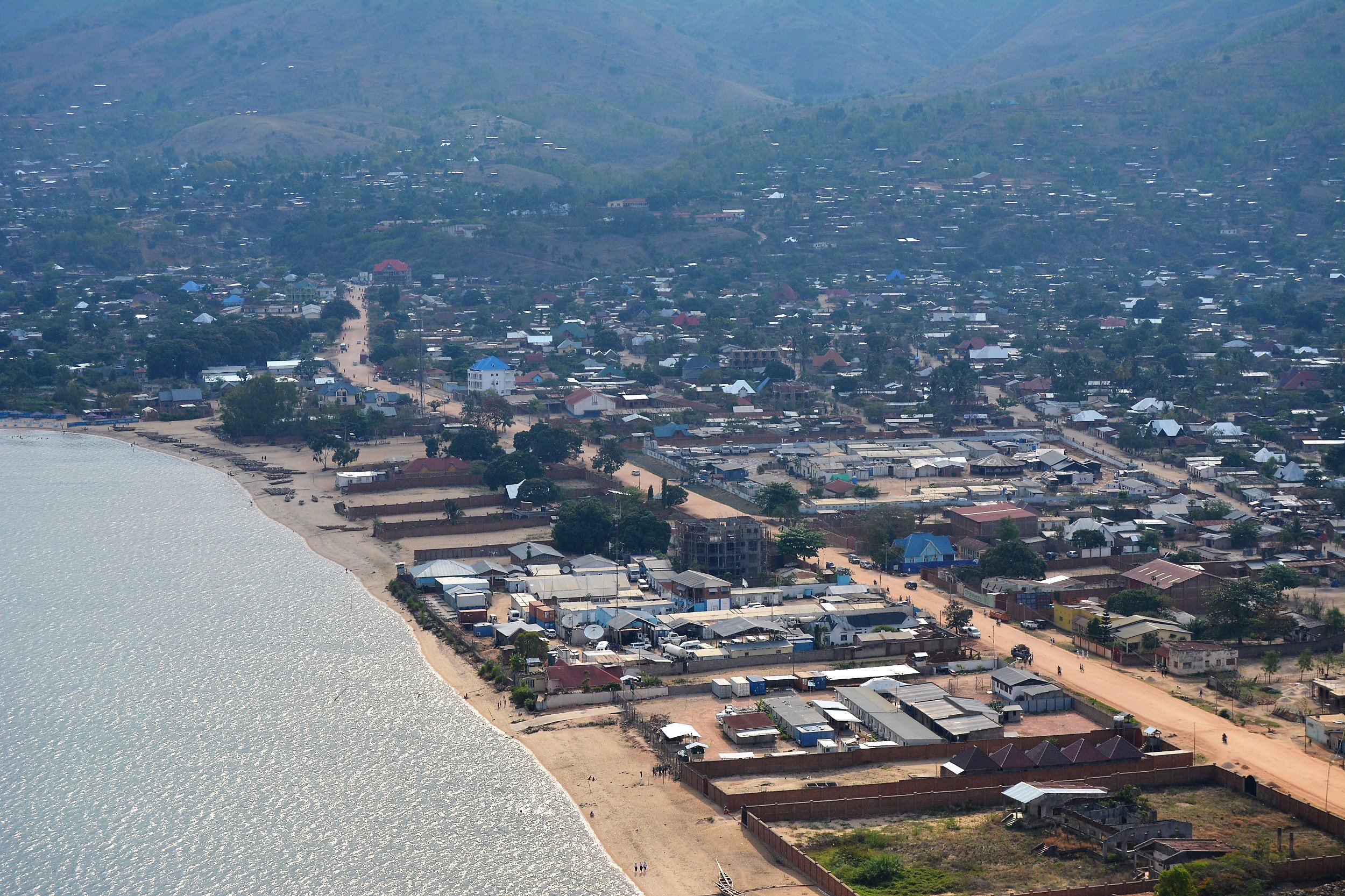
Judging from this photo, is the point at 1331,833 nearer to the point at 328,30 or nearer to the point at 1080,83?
the point at 1080,83

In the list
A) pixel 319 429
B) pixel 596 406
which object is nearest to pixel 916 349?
pixel 596 406

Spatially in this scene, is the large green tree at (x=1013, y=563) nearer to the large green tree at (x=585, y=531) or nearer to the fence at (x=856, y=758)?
the large green tree at (x=585, y=531)

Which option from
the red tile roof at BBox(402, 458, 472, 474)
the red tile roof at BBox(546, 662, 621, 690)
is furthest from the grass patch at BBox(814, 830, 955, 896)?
the red tile roof at BBox(402, 458, 472, 474)

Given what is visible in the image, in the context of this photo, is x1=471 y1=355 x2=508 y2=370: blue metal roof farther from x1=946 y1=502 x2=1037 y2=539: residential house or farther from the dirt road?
the dirt road

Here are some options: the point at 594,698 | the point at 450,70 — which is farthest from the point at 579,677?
the point at 450,70

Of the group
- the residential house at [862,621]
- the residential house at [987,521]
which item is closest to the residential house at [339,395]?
the residential house at [987,521]

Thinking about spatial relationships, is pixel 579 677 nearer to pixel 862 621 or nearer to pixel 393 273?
pixel 862 621
